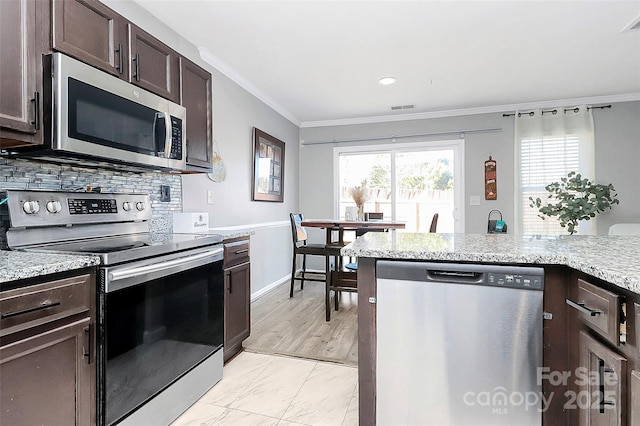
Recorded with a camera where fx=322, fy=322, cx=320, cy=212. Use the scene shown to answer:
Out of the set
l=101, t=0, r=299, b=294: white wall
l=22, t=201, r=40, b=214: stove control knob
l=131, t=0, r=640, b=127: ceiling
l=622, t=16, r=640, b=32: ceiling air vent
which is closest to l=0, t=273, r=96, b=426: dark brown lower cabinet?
l=22, t=201, r=40, b=214: stove control knob

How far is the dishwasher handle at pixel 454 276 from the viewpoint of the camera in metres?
1.27

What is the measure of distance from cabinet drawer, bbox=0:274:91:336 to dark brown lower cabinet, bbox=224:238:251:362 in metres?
1.01

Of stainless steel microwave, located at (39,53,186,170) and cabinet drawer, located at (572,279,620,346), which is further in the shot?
stainless steel microwave, located at (39,53,186,170)

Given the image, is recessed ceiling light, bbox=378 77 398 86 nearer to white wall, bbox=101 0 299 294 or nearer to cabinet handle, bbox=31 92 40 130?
white wall, bbox=101 0 299 294

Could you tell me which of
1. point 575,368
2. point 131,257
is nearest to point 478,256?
point 575,368

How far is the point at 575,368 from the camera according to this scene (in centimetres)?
116

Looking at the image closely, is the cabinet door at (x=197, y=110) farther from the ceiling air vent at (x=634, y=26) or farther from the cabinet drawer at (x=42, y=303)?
the ceiling air vent at (x=634, y=26)

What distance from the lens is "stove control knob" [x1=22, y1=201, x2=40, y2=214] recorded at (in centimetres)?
140

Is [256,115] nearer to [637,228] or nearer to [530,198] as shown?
[530,198]

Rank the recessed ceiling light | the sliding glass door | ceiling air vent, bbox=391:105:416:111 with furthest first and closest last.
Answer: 1. the sliding glass door
2. ceiling air vent, bbox=391:105:416:111
3. the recessed ceiling light

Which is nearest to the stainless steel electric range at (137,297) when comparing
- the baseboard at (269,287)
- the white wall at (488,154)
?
Answer: the baseboard at (269,287)

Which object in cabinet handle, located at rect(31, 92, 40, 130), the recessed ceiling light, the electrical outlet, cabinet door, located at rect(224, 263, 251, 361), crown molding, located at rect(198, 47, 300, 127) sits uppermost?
the recessed ceiling light

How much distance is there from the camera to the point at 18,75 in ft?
4.16

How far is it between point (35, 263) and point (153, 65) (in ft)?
4.40
